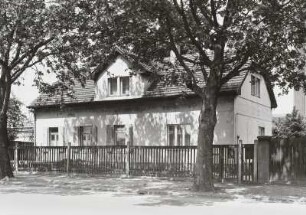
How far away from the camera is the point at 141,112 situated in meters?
27.5

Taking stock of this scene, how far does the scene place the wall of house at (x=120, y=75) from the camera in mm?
27344

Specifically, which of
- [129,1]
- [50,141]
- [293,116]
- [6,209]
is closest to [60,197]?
[6,209]

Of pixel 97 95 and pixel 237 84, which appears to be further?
pixel 97 95

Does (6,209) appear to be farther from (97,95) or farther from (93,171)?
(97,95)

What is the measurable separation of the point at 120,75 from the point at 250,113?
7475 millimetres

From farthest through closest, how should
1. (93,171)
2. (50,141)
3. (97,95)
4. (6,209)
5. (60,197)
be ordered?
(50,141), (97,95), (93,171), (60,197), (6,209)

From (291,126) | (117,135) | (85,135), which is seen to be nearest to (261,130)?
(291,126)

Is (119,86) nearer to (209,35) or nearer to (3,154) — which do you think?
(3,154)

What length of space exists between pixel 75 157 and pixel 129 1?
33.4 feet

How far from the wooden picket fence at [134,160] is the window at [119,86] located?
5477 mm

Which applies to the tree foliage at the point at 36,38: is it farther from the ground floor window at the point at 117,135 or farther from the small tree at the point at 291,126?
the small tree at the point at 291,126

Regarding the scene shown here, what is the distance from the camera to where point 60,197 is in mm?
14633

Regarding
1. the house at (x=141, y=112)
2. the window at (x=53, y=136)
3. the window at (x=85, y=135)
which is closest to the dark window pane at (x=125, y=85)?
the house at (x=141, y=112)

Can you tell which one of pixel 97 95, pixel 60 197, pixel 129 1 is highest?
pixel 129 1
